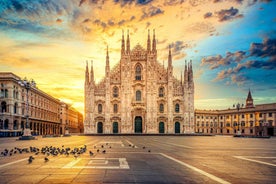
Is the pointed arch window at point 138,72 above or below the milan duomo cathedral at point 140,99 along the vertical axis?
above

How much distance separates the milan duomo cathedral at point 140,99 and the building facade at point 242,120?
15963 millimetres

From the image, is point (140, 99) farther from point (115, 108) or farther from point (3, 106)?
point (3, 106)

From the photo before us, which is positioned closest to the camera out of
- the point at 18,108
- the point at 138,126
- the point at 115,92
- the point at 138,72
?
the point at 18,108

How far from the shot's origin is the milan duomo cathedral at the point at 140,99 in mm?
66625

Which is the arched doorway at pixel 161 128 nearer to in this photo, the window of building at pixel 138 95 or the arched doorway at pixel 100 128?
the window of building at pixel 138 95

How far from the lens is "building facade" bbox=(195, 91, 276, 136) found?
3406 inches

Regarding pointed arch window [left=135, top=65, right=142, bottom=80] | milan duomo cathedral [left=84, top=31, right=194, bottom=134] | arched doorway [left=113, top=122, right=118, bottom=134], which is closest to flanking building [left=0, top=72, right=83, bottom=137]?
milan duomo cathedral [left=84, top=31, right=194, bottom=134]

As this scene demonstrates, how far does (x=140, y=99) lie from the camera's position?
68.6 m

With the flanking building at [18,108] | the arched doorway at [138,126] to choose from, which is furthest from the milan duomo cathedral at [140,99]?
the flanking building at [18,108]

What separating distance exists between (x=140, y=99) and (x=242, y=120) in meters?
49.9

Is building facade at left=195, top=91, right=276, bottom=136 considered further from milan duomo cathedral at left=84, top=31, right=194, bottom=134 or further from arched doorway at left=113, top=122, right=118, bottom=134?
arched doorway at left=113, top=122, right=118, bottom=134

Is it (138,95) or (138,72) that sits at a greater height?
(138,72)

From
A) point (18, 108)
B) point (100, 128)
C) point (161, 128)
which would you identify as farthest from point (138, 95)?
point (18, 108)

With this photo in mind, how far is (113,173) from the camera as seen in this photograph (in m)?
9.01
